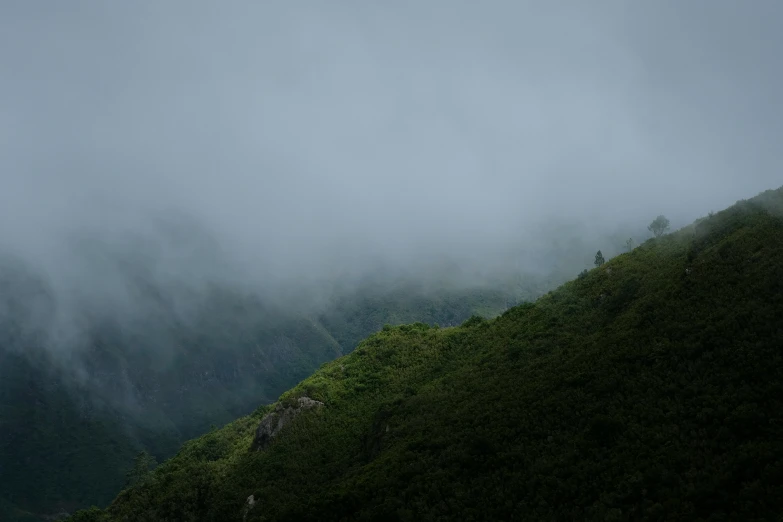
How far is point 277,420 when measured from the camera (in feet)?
197

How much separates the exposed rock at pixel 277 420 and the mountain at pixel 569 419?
18cm

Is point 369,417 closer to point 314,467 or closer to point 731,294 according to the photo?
point 314,467

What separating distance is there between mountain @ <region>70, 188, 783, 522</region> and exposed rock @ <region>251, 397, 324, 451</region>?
7.0 inches

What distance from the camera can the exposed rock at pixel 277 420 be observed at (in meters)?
58.3

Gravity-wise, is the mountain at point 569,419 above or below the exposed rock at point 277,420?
below

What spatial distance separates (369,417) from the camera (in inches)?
2194

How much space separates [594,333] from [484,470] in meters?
19.7

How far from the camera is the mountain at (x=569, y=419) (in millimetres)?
23750

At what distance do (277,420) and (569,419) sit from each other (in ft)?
129

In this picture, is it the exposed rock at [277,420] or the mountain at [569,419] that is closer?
the mountain at [569,419]

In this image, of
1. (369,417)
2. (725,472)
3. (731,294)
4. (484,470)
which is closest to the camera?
(725,472)

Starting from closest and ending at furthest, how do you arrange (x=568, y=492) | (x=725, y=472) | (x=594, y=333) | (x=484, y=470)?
1. (x=725, y=472)
2. (x=568, y=492)
3. (x=484, y=470)
4. (x=594, y=333)

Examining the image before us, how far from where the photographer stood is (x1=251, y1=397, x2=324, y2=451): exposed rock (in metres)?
58.3

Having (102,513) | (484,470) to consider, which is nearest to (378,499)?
(484,470)
